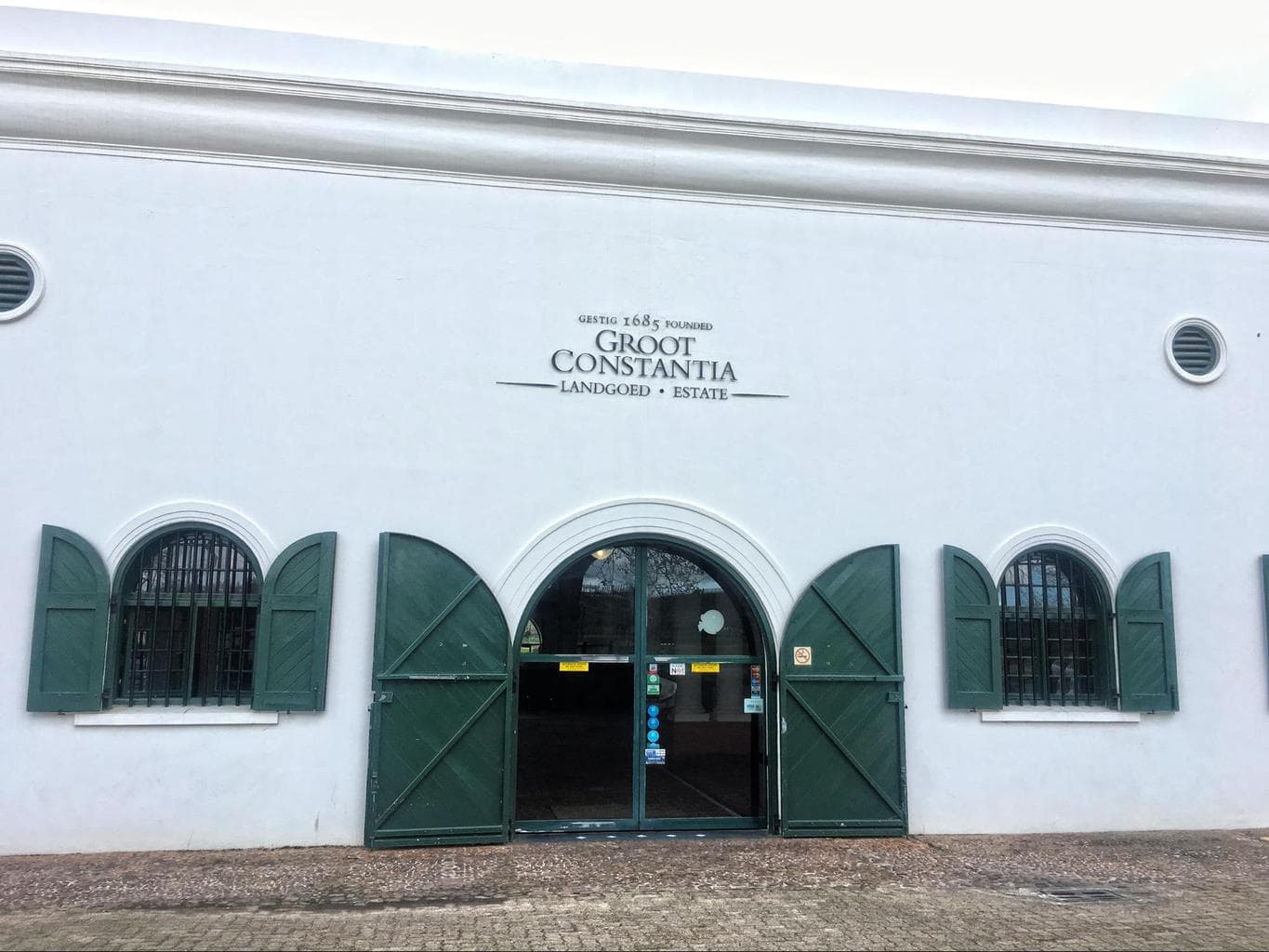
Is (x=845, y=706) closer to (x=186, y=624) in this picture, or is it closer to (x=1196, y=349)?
(x=1196, y=349)

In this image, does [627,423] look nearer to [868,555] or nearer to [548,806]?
[868,555]

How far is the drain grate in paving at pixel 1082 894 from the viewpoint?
681cm

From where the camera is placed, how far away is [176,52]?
814 centimetres

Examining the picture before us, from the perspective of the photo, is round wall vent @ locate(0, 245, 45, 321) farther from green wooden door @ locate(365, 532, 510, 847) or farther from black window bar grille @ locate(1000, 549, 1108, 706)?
black window bar grille @ locate(1000, 549, 1108, 706)

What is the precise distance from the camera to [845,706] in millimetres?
8336

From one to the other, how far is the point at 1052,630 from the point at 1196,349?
2.99 m

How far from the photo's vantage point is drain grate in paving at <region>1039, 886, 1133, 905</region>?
6812 millimetres

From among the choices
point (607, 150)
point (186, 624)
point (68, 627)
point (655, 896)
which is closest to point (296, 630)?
point (186, 624)

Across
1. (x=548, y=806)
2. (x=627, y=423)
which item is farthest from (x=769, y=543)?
(x=548, y=806)

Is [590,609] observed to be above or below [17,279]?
below

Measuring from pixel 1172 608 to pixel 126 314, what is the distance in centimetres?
902

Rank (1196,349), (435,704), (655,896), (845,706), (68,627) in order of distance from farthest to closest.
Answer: (1196,349) < (845,706) < (435,704) < (68,627) < (655,896)

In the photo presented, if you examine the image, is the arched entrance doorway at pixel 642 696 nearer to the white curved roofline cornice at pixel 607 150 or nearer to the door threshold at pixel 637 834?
the door threshold at pixel 637 834

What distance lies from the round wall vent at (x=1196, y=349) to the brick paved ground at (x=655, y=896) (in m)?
4.10
